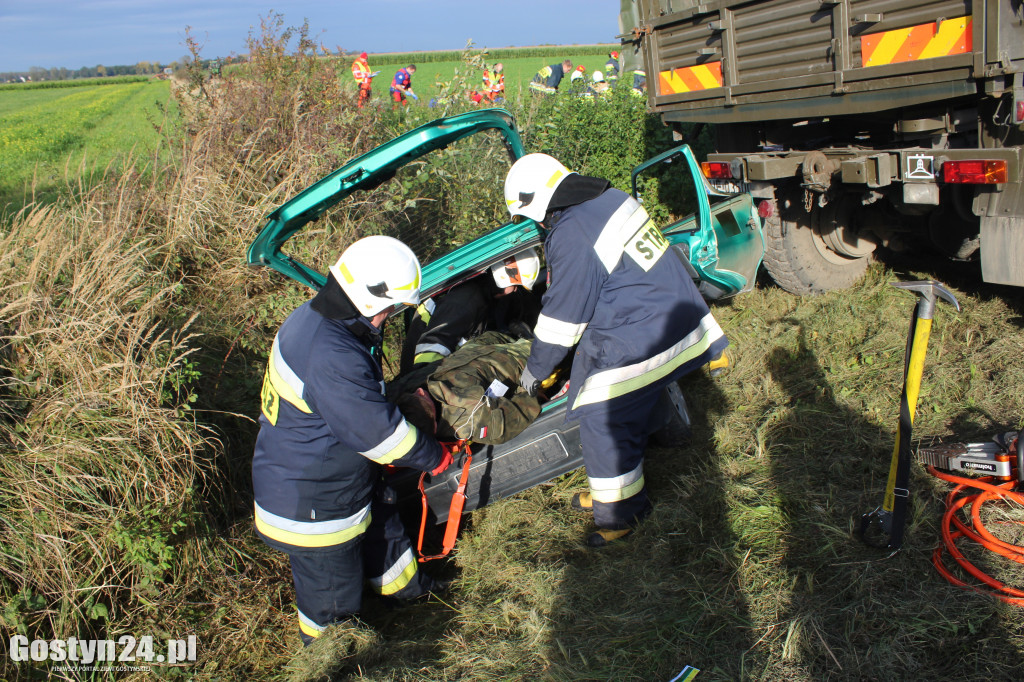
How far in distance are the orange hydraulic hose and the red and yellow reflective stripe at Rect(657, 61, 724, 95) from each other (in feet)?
10.2

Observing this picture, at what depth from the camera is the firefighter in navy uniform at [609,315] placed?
2938 millimetres

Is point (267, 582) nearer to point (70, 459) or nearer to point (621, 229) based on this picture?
point (70, 459)

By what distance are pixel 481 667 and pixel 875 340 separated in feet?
10.4

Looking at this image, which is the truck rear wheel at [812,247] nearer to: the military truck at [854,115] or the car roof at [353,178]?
the military truck at [854,115]

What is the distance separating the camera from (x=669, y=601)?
2645 mm

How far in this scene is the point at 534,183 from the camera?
3041 millimetres

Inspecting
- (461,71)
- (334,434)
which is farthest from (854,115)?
(461,71)

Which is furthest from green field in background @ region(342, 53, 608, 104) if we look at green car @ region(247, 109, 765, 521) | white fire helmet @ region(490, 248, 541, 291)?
white fire helmet @ region(490, 248, 541, 291)

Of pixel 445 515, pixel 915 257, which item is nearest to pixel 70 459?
pixel 445 515

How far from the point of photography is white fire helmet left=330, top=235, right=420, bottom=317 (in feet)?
8.48

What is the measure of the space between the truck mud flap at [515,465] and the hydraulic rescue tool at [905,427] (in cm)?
138

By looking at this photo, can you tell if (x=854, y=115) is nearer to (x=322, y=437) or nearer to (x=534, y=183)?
(x=534, y=183)

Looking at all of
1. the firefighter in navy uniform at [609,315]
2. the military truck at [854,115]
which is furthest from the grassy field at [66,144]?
the military truck at [854,115]

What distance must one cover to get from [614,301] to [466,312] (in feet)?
4.53
